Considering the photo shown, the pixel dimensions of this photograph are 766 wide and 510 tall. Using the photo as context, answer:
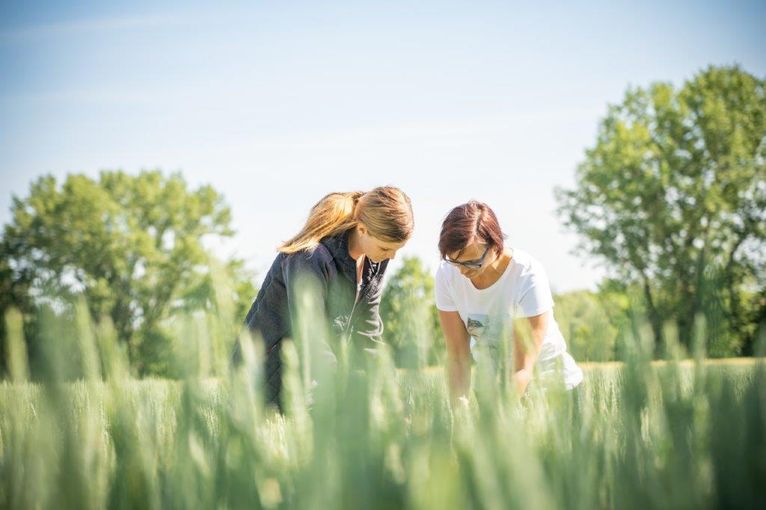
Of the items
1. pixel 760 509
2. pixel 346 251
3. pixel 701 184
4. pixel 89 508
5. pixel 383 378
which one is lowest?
pixel 760 509

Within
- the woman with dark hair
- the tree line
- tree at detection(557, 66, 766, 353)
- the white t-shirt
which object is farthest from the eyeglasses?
tree at detection(557, 66, 766, 353)

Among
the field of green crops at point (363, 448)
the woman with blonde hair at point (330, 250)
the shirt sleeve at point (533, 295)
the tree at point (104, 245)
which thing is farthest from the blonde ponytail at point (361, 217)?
the tree at point (104, 245)

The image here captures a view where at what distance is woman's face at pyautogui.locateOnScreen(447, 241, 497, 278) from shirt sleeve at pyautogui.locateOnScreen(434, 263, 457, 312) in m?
0.45

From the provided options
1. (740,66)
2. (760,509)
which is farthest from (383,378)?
(740,66)

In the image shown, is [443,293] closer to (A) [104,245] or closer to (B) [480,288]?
(B) [480,288]

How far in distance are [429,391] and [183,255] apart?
46008 mm

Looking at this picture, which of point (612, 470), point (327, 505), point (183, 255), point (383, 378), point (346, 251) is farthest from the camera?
point (183, 255)

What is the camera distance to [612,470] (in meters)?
1.31

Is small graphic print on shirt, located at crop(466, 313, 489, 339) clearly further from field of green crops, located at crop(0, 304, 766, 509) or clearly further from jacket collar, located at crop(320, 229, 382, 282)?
field of green crops, located at crop(0, 304, 766, 509)

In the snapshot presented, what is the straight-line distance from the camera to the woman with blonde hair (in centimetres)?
431

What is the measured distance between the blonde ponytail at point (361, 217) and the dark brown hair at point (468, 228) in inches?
13.9

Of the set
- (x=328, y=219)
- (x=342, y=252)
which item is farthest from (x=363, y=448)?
(x=328, y=219)

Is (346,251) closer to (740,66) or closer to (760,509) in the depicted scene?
(760,509)

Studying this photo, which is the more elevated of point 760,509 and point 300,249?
point 300,249
